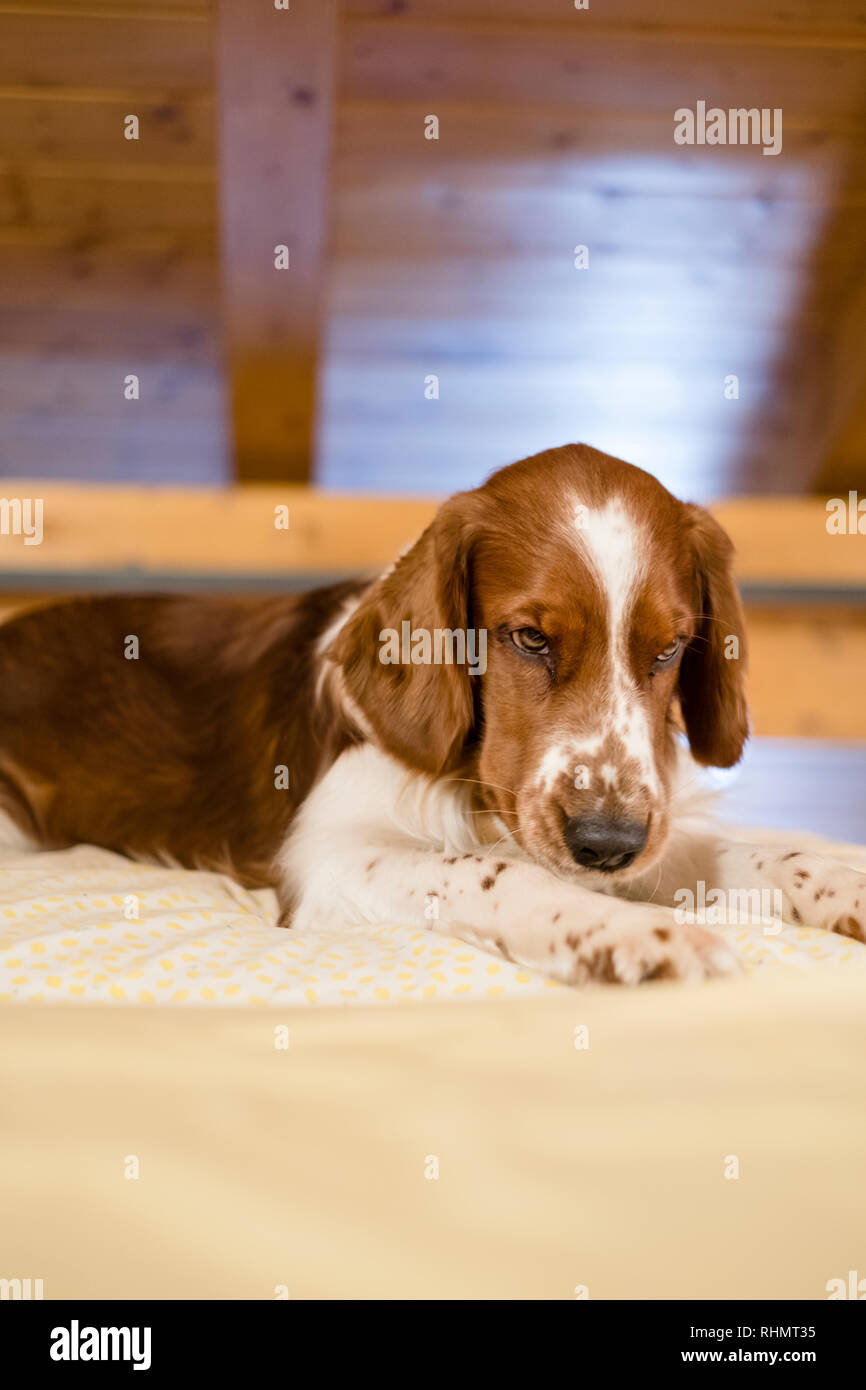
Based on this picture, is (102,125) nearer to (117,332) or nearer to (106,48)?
(106,48)

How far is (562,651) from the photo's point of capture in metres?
1.92

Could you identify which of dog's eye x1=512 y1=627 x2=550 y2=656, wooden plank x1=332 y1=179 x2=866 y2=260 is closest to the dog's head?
dog's eye x1=512 y1=627 x2=550 y2=656

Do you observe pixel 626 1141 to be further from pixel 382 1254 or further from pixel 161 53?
pixel 161 53

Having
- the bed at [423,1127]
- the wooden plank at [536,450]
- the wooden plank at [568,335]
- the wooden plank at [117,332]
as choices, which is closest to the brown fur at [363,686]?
the bed at [423,1127]

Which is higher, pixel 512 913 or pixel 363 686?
pixel 363 686

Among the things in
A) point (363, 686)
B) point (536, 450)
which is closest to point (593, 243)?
point (536, 450)

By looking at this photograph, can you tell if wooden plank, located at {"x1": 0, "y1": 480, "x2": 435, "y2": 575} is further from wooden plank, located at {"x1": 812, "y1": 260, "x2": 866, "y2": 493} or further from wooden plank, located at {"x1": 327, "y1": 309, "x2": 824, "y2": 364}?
wooden plank, located at {"x1": 812, "y1": 260, "x2": 866, "y2": 493}

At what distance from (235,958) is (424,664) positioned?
2.09 ft

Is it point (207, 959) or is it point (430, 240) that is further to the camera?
point (430, 240)

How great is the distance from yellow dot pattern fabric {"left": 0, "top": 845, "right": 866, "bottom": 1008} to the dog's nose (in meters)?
0.18

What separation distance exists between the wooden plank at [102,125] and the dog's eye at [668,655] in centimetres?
332

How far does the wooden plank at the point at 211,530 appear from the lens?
5871 mm

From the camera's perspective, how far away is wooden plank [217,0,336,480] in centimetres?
374

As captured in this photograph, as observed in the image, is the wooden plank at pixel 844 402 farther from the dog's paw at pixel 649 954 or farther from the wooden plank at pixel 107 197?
the dog's paw at pixel 649 954
